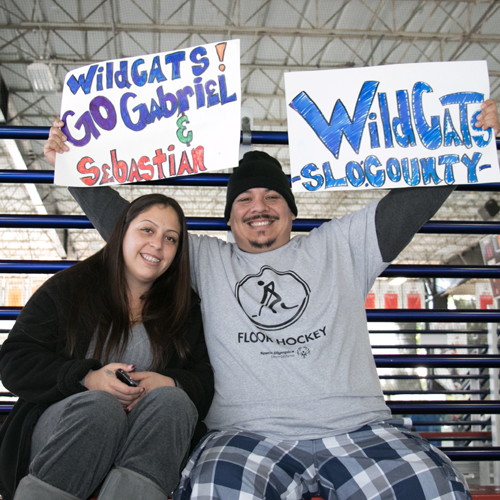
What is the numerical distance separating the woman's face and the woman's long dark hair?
0.02 m

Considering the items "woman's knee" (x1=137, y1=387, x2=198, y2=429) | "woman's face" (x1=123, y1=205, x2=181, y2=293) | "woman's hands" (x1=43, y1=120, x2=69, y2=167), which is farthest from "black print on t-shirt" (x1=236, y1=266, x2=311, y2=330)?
"woman's hands" (x1=43, y1=120, x2=69, y2=167)

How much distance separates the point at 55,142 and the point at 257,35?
6290 millimetres

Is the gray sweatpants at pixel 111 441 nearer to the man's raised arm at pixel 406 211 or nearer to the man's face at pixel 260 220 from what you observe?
the man's face at pixel 260 220

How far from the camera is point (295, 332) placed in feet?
4.36

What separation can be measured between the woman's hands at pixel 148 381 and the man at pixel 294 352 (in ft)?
0.67

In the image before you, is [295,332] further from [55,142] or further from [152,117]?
[55,142]

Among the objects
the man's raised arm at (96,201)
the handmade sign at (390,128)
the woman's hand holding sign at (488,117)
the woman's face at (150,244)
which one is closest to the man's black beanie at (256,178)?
the handmade sign at (390,128)

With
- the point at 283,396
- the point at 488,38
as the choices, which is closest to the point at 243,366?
the point at 283,396

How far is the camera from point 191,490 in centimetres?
109

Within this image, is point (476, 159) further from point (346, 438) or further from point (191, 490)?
point (191, 490)

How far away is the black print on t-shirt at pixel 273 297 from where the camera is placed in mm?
1353

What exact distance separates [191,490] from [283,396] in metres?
0.33

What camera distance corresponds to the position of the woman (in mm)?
935

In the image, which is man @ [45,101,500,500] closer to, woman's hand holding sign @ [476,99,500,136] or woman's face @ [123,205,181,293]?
woman's hand holding sign @ [476,99,500,136]
